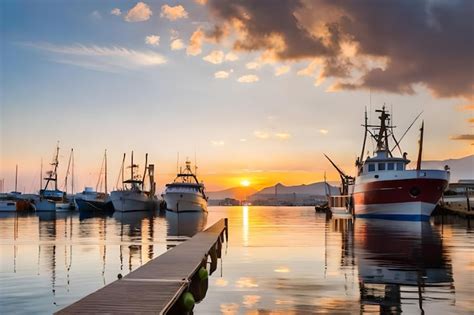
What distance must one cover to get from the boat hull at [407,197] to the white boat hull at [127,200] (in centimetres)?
5913

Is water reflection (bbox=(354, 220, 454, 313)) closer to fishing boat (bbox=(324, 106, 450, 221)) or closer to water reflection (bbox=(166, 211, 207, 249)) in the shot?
water reflection (bbox=(166, 211, 207, 249))

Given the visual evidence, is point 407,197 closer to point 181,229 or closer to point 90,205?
point 181,229

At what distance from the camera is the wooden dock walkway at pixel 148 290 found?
37.5ft

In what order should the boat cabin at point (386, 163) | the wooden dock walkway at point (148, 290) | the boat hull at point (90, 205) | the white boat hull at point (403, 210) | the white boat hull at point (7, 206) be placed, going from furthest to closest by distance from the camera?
1. the white boat hull at point (7, 206)
2. the boat hull at point (90, 205)
3. the boat cabin at point (386, 163)
4. the white boat hull at point (403, 210)
5. the wooden dock walkway at point (148, 290)

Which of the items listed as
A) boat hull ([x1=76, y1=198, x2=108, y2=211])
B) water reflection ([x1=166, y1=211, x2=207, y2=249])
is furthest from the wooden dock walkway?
boat hull ([x1=76, y1=198, x2=108, y2=211])

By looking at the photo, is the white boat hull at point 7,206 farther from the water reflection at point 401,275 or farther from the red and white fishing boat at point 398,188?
the water reflection at point 401,275

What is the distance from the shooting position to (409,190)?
63.7 metres

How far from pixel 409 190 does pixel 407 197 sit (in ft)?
3.49

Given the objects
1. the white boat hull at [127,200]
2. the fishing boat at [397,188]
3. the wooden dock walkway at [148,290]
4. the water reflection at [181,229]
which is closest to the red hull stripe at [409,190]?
the fishing boat at [397,188]

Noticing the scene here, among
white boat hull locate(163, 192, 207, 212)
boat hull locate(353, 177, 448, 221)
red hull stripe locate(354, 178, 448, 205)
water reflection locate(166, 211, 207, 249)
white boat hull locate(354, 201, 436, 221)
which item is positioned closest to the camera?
water reflection locate(166, 211, 207, 249)

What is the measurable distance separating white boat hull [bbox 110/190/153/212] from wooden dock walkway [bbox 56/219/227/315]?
93.1 metres

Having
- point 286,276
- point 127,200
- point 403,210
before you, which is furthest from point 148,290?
point 127,200

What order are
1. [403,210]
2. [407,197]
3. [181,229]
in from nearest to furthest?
[181,229], [407,197], [403,210]

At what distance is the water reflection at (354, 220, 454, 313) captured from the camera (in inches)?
594
